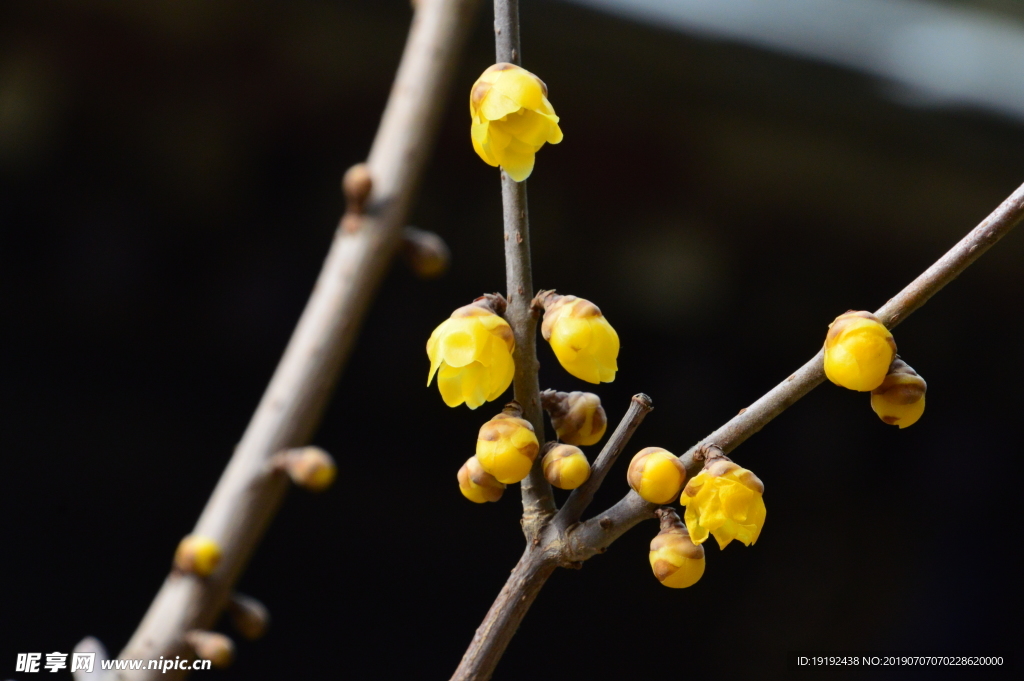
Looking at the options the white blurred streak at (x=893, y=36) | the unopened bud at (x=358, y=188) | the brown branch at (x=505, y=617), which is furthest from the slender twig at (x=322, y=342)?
the white blurred streak at (x=893, y=36)

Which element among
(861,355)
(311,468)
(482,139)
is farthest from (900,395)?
(311,468)

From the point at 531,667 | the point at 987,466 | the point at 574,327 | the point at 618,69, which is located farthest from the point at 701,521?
the point at 987,466

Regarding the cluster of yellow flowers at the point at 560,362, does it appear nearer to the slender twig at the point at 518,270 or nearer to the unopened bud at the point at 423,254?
the slender twig at the point at 518,270

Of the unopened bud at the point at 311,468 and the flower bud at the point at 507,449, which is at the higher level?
the unopened bud at the point at 311,468

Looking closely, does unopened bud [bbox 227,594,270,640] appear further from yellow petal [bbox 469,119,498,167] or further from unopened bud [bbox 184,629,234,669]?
yellow petal [bbox 469,119,498,167]

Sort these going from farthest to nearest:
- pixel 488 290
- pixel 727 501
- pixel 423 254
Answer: pixel 488 290, pixel 423 254, pixel 727 501

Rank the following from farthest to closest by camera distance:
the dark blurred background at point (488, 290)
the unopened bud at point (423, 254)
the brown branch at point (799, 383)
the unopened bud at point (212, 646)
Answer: the dark blurred background at point (488, 290), the unopened bud at point (423, 254), the unopened bud at point (212, 646), the brown branch at point (799, 383)

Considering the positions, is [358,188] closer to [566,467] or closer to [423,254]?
[423,254]
